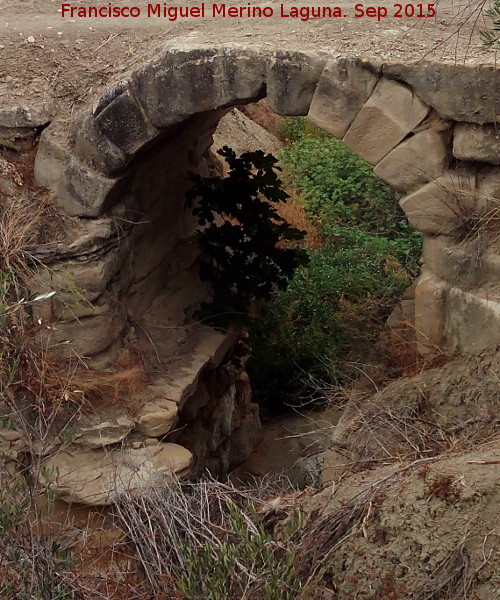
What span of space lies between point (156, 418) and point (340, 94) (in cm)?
224

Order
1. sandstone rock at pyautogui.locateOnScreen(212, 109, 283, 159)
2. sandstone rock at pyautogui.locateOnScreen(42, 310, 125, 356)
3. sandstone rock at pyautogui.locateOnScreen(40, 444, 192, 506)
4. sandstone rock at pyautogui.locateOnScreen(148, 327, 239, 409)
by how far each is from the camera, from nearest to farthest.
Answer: sandstone rock at pyautogui.locateOnScreen(40, 444, 192, 506)
sandstone rock at pyautogui.locateOnScreen(42, 310, 125, 356)
sandstone rock at pyautogui.locateOnScreen(148, 327, 239, 409)
sandstone rock at pyautogui.locateOnScreen(212, 109, 283, 159)

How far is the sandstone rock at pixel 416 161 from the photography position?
185 inches

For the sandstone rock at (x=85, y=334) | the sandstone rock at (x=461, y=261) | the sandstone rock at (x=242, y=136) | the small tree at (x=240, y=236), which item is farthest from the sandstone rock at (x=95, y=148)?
the sandstone rock at (x=242, y=136)

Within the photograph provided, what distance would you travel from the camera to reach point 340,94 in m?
4.75

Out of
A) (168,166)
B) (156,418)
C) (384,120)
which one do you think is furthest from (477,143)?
(168,166)

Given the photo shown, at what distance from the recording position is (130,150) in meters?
5.21

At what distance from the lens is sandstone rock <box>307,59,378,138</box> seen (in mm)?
4703

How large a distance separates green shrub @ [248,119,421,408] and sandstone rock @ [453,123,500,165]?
1.96 m

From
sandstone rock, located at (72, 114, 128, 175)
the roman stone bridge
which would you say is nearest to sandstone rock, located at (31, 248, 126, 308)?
the roman stone bridge

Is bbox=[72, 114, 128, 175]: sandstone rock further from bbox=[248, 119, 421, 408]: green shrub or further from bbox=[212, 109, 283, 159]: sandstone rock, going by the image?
bbox=[212, 109, 283, 159]: sandstone rock

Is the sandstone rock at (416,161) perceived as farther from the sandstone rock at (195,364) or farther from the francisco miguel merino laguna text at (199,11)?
the sandstone rock at (195,364)

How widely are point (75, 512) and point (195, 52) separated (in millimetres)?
2722

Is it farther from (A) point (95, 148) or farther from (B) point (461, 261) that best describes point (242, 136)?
(B) point (461, 261)

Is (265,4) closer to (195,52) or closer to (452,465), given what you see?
(195,52)
